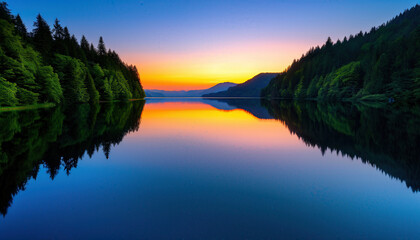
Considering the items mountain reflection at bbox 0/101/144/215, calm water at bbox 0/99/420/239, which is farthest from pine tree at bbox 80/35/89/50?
calm water at bbox 0/99/420/239

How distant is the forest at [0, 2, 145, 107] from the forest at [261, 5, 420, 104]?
78.0m

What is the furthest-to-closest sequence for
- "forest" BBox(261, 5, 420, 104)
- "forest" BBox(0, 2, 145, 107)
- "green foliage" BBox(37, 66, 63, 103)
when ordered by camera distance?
"forest" BBox(261, 5, 420, 104) → "green foliage" BBox(37, 66, 63, 103) → "forest" BBox(0, 2, 145, 107)

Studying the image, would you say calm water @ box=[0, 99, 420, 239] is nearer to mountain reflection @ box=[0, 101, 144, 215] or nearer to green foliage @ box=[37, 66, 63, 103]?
mountain reflection @ box=[0, 101, 144, 215]

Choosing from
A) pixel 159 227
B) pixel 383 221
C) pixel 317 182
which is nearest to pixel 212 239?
pixel 159 227

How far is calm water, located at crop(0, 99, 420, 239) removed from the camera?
548 cm

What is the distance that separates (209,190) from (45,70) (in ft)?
161

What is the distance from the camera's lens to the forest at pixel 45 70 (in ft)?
115

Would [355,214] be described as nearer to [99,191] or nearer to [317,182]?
[317,182]

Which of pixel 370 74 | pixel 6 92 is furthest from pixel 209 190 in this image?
pixel 370 74

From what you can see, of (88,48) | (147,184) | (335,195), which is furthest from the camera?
(88,48)

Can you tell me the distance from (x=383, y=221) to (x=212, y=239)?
14.6 feet

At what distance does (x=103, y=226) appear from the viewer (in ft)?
18.1

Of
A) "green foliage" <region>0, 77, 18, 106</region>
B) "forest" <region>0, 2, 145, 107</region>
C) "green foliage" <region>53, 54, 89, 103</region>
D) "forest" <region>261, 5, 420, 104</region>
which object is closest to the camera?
"green foliage" <region>0, 77, 18, 106</region>

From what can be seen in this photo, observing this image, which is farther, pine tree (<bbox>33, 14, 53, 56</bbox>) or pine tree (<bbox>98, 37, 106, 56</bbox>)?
pine tree (<bbox>98, 37, 106, 56</bbox>)
